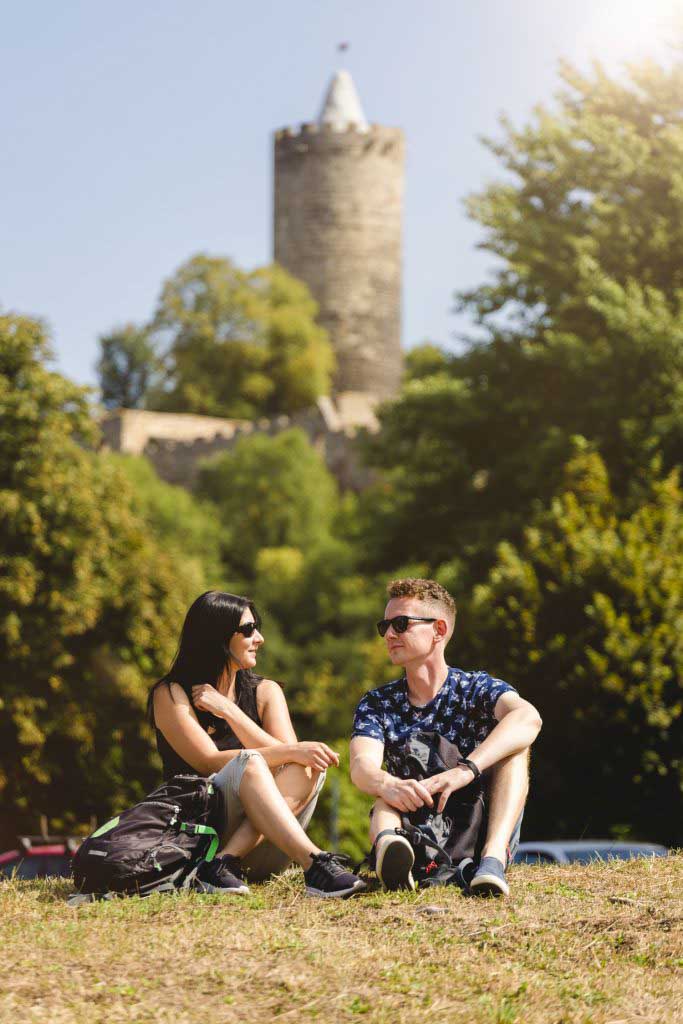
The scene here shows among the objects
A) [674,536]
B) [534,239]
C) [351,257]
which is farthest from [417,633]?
[351,257]

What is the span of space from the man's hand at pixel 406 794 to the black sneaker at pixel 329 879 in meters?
0.34

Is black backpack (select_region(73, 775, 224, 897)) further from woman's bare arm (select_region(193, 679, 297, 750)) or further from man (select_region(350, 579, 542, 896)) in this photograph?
man (select_region(350, 579, 542, 896))

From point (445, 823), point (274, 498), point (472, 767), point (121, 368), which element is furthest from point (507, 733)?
point (121, 368)

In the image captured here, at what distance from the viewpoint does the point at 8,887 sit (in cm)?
727

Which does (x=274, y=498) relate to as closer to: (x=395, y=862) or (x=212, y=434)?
(x=212, y=434)

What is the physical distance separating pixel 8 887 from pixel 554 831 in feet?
33.5

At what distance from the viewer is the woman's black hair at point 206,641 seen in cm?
716

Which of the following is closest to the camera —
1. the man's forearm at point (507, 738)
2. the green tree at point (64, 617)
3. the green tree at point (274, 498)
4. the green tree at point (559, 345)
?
the man's forearm at point (507, 738)

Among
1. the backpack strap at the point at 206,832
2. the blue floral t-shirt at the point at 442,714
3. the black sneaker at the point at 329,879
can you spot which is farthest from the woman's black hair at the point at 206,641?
the black sneaker at the point at 329,879

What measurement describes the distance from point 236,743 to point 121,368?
269ft

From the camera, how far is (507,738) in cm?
668

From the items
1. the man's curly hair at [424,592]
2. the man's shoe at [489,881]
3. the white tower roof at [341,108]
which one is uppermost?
the white tower roof at [341,108]

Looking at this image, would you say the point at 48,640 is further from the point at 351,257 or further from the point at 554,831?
the point at 351,257

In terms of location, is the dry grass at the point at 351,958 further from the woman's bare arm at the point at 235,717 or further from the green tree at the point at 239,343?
the green tree at the point at 239,343
